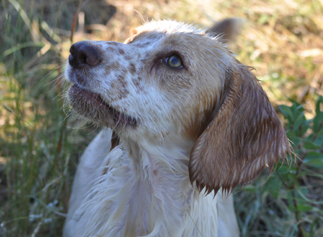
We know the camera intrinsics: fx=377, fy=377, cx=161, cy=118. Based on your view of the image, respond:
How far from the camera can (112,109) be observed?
1853mm

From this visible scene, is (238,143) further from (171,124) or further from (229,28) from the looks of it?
(229,28)

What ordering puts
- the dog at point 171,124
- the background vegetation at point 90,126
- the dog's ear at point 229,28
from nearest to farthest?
the dog at point 171,124, the background vegetation at point 90,126, the dog's ear at point 229,28

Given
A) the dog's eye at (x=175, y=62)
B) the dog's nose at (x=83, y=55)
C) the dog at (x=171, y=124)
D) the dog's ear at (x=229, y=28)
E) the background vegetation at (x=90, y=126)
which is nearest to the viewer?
the dog's nose at (x=83, y=55)

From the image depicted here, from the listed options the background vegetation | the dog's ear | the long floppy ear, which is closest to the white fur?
the long floppy ear

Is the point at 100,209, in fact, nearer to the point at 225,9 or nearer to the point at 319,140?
the point at 319,140

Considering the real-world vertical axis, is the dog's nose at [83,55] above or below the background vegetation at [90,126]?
above

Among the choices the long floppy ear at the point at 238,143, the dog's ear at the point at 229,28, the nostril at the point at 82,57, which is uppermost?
the nostril at the point at 82,57

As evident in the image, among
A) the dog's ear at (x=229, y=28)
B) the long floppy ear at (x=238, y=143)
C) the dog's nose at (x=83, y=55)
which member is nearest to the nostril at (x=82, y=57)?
the dog's nose at (x=83, y=55)

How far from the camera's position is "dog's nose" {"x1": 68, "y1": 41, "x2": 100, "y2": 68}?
5.69ft

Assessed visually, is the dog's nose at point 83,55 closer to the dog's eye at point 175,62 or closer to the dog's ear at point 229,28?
the dog's eye at point 175,62

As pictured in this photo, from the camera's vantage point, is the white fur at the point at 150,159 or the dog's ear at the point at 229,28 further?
the dog's ear at the point at 229,28

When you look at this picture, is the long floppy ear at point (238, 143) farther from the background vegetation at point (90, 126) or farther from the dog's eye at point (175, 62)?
the dog's eye at point (175, 62)

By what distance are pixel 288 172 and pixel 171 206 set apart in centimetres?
94

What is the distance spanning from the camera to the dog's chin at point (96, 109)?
1.81m
